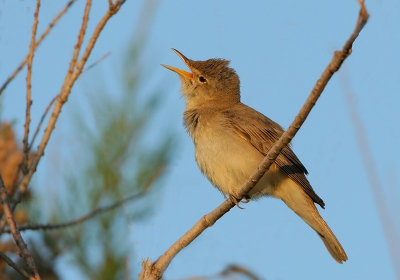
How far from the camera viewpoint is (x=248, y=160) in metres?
5.18

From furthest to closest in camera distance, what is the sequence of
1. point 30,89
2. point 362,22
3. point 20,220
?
point 20,220, point 30,89, point 362,22

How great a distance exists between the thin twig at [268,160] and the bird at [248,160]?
909 mm

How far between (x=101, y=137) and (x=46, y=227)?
2.37 feet

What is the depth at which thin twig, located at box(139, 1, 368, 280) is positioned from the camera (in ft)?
8.45

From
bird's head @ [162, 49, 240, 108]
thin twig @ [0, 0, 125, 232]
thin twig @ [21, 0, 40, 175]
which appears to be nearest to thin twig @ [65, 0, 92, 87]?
thin twig @ [0, 0, 125, 232]

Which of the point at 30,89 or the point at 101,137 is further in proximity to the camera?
the point at 101,137

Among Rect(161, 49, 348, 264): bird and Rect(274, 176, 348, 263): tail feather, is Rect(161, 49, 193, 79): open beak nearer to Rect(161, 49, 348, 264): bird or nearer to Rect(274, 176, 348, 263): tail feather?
Rect(161, 49, 348, 264): bird

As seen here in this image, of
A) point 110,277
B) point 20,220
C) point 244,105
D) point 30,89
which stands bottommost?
point 110,277

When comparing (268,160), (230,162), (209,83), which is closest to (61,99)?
(268,160)

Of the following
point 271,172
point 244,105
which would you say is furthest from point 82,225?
point 244,105

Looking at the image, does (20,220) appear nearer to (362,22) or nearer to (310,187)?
(310,187)

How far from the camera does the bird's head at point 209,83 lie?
626 centimetres

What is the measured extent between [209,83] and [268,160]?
9.42 ft

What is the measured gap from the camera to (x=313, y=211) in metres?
5.36
